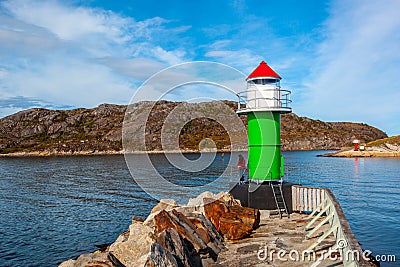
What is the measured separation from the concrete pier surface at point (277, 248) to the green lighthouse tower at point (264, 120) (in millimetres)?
3991

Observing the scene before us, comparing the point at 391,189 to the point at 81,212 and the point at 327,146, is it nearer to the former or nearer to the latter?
the point at 81,212

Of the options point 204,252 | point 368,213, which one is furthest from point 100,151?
point 204,252

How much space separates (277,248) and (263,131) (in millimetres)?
7466

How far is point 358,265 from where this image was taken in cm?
730

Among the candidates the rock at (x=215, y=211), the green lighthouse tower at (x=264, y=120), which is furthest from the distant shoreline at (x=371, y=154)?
the rock at (x=215, y=211)

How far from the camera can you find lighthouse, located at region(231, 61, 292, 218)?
56.5ft

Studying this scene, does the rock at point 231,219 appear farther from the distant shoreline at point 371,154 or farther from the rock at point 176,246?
the distant shoreline at point 371,154

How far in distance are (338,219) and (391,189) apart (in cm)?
3461

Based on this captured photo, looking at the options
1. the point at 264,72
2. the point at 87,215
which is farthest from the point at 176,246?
the point at 87,215

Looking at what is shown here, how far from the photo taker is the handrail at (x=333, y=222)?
8086 mm

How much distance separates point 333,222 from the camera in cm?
1138

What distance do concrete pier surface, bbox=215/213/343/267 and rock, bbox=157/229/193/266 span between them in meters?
1.21

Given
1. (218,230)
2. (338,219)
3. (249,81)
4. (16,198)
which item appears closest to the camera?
(338,219)

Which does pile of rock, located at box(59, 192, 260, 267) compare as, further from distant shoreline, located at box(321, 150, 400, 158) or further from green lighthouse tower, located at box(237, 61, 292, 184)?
distant shoreline, located at box(321, 150, 400, 158)
